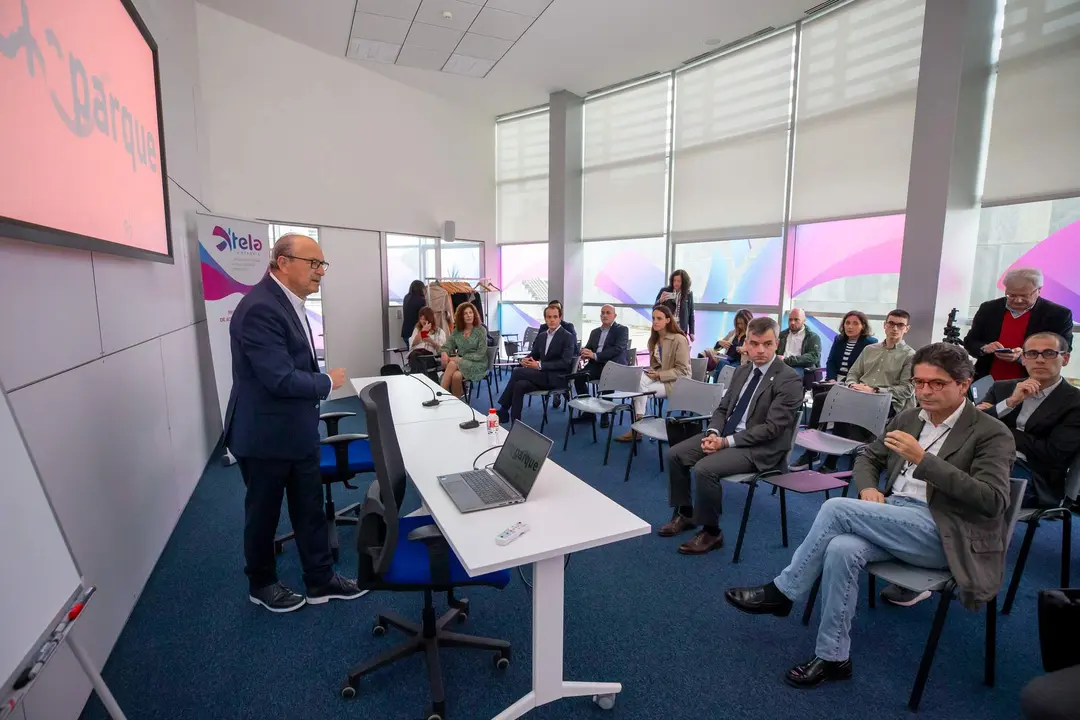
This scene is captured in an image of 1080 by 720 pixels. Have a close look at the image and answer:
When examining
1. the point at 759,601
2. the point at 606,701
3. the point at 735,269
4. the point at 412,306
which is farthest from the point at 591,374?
the point at 606,701

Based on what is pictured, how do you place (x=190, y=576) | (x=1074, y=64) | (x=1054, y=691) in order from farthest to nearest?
1. (x=1074, y=64)
2. (x=190, y=576)
3. (x=1054, y=691)

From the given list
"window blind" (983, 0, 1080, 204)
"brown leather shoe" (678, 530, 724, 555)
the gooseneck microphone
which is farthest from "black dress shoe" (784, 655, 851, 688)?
"window blind" (983, 0, 1080, 204)

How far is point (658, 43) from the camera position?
609 cm

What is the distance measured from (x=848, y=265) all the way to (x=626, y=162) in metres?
3.52

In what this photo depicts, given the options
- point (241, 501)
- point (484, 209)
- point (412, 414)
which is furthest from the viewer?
point (484, 209)

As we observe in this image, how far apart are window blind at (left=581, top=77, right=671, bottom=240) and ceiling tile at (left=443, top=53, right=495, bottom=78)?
2.05 metres

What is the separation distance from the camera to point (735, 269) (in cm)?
661

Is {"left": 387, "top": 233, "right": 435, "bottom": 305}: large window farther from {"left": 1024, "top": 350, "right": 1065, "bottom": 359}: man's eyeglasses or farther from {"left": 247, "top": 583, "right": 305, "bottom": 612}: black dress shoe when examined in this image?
{"left": 1024, "top": 350, "right": 1065, "bottom": 359}: man's eyeglasses

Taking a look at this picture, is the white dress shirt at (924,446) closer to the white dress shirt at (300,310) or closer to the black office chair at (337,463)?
the black office chair at (337,463)

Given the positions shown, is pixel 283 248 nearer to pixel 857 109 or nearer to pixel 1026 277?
pixel 1026 277

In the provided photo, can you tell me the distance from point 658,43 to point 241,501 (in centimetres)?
653

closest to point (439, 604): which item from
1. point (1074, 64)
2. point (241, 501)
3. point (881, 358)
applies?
point (241, 501)

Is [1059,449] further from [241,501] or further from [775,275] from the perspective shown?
[241,501]

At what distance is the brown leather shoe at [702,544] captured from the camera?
294 cm
